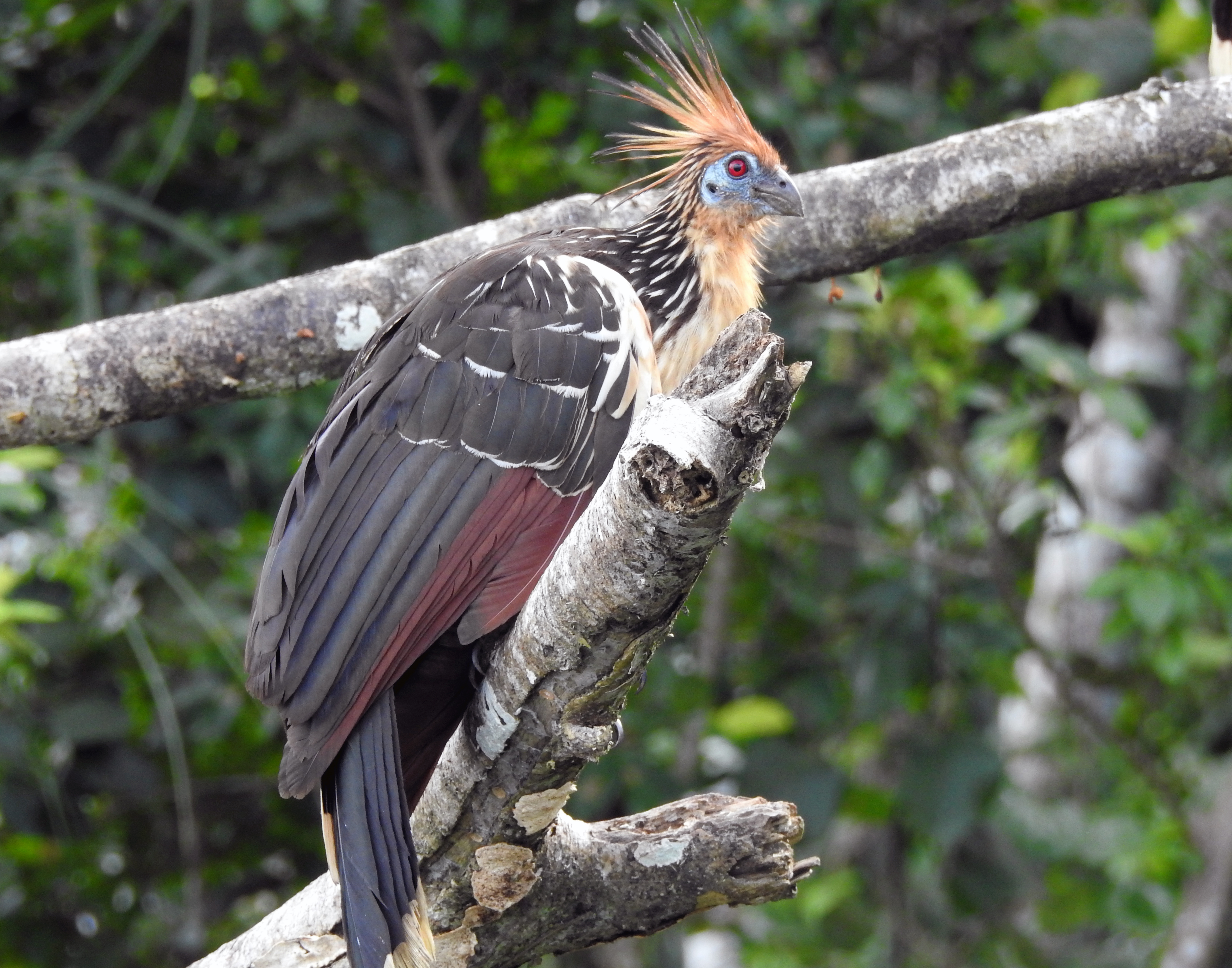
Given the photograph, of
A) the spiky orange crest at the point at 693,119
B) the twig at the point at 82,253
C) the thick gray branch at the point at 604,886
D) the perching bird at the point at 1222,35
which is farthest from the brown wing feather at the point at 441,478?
the perching bird at the point at 1222,35

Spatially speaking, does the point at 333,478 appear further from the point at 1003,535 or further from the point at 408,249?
the point at 1003,535

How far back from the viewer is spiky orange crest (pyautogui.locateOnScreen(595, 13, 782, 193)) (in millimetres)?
2990

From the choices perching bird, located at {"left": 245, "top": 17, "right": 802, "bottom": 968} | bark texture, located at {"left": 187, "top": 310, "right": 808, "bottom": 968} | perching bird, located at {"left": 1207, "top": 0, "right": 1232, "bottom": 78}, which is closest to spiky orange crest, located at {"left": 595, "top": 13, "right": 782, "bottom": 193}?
perching bird, located at {"left": 245, "top": 17, "right": 802, "bottom": 968}

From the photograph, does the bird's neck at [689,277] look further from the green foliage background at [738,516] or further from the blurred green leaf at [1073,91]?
the blurred green leaf at [1073,91]

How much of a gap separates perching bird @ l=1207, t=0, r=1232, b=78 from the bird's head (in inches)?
50.6

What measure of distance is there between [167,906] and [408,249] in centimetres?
318

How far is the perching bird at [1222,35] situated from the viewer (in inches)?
134

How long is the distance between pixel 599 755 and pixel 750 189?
4.71 ft

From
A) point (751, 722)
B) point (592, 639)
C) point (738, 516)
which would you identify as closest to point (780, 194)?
point (592, 639)

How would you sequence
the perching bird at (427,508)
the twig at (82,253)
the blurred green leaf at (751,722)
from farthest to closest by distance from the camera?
1. the blurred green leaf at (751,722)
2. the twig at (82,253)
3. the perching bird at (427,508)

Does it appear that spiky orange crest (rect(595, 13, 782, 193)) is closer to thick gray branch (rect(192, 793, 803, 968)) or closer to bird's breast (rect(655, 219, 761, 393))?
bird's breast (rect(655, 219, 761, 393))

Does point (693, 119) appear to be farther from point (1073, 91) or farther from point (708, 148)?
point (1073, 91)

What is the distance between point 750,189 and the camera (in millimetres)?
2916

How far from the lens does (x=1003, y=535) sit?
15.9 ft
